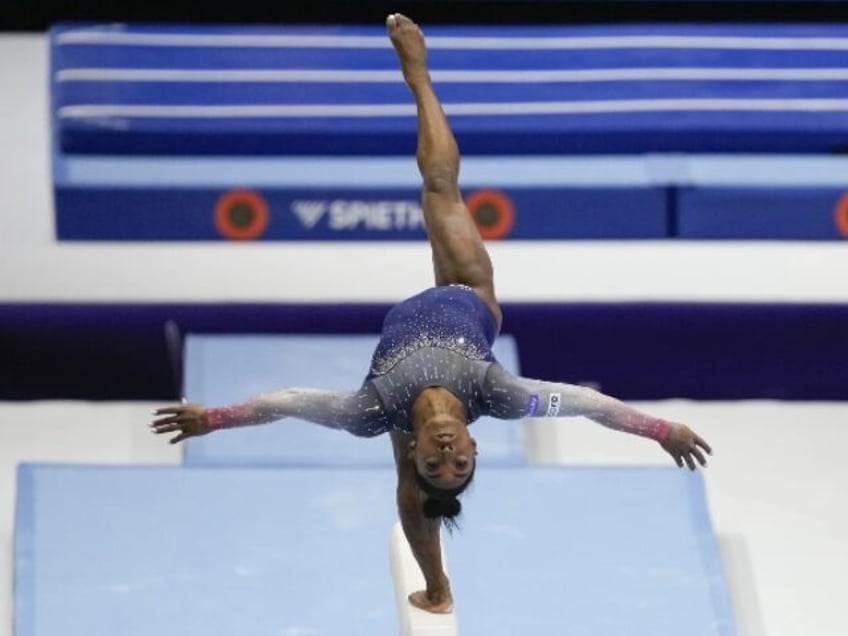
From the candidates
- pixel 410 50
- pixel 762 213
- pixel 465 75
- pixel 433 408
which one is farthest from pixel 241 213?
pixel 433 408

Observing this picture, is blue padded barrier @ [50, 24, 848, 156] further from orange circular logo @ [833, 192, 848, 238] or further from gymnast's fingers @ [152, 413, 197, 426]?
gymnast's fingers @ [152, 413, 197, 426]

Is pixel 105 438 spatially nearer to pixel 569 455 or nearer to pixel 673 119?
pixel 569 455

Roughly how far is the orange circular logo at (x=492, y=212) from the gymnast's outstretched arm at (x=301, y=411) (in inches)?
91.5

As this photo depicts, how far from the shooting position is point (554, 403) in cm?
478

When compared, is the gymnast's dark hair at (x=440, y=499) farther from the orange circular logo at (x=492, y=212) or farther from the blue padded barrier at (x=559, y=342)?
the orange circular logo at (x=492, y=212)

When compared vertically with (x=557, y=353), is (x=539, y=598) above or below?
below

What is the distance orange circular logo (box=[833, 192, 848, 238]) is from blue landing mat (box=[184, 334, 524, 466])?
1201 millimetres

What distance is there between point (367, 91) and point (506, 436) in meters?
1.43

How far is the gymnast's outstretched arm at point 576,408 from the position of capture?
15.5 feet

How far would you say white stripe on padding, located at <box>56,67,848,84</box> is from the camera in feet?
23.7

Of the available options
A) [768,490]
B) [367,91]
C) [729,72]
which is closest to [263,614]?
[768,490]

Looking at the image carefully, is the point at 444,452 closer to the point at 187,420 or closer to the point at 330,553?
the point at 187,420

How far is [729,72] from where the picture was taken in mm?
7449

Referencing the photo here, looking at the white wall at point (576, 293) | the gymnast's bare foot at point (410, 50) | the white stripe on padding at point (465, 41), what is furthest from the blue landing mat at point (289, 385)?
the gymnast's bare foot at point (410, 50)
